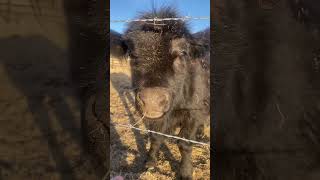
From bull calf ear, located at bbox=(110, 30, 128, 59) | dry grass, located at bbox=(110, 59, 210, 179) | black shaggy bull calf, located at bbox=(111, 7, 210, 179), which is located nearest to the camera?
black shaggy bull calf, located at bbox=(111, 7, 210, 179)

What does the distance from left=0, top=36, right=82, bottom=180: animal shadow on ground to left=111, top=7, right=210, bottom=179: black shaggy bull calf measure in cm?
181

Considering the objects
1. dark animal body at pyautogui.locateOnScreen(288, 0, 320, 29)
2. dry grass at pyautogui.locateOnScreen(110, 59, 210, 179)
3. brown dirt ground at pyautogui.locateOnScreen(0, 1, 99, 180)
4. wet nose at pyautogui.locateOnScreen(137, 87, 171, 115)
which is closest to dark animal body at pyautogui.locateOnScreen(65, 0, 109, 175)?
brown dirt ground at pyautogui.locateOnScreen(0, 1, 99, 180)

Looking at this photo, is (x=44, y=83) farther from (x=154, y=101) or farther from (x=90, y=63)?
(x=154, y=101)

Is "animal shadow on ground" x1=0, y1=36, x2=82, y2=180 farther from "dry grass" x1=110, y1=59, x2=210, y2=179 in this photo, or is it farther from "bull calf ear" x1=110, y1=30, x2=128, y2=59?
"dry grass" x1=110, y1=59, x2=210, y2=179

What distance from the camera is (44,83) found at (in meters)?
0.69

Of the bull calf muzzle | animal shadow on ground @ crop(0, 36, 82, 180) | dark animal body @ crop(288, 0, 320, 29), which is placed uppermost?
dark animal body @ crop(288, 0, 320, 29)

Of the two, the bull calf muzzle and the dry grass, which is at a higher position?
the bull calf muzzle

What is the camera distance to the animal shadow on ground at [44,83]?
26.3 inches

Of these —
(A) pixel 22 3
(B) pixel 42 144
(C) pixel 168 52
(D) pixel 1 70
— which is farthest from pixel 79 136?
(C) pixel 168 52

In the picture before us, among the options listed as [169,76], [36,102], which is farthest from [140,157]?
[36,102]

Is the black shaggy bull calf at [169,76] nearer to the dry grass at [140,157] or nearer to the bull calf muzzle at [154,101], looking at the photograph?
the bull calf muzzle at [154,101]

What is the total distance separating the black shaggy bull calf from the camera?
2645 millimetres

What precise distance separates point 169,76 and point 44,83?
214 centimetres

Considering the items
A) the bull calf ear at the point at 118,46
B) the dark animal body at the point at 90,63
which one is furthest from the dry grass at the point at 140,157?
the dark animal body at the point at 90,63
